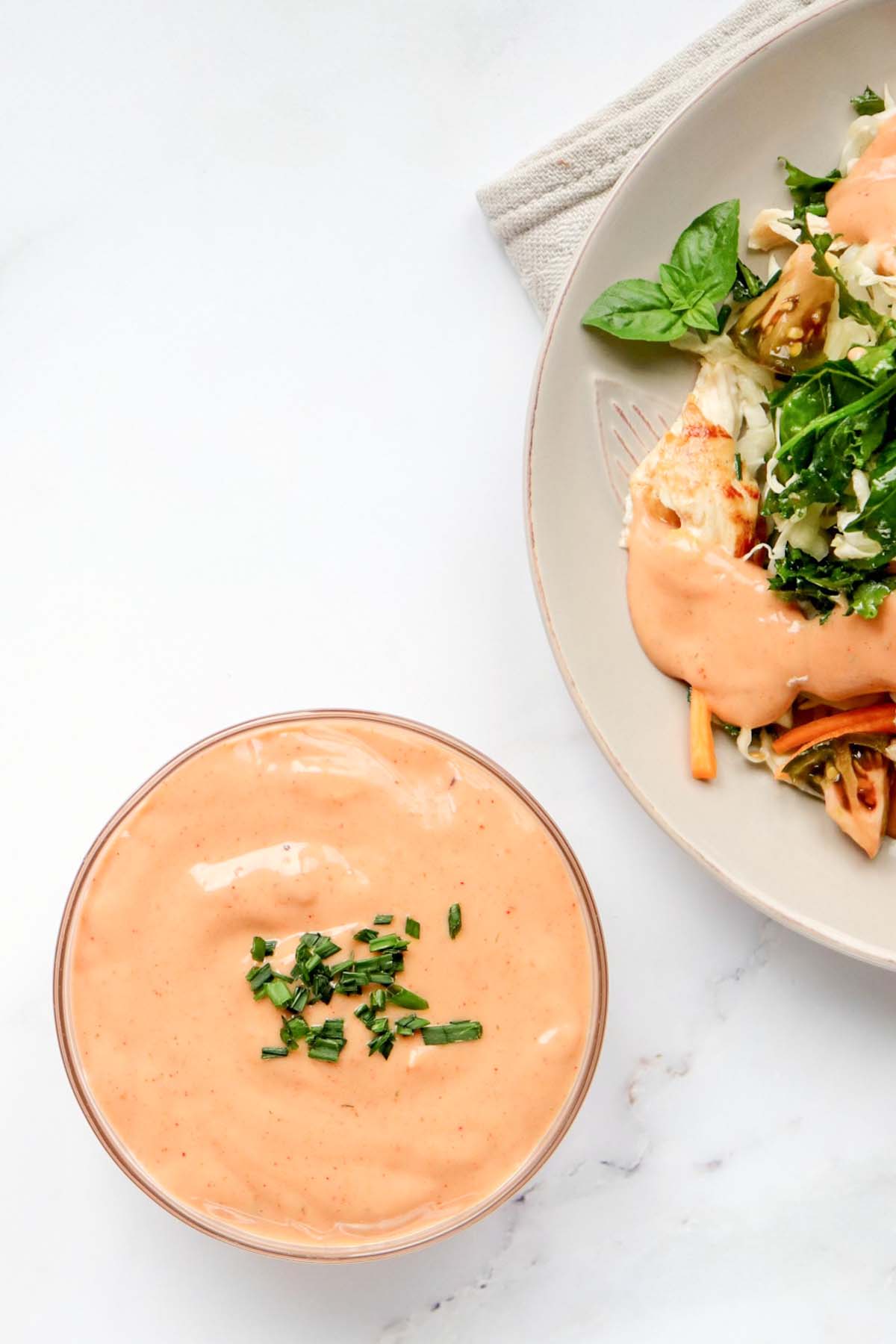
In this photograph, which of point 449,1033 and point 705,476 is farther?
point 705,476

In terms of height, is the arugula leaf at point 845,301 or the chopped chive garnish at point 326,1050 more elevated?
the arugula leaf at point 845,301

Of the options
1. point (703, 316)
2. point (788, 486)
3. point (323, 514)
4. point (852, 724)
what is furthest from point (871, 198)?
point (323, 514)

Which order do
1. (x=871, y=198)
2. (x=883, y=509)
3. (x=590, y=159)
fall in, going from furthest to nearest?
(x=590, y=159), (x=871, y=198), (x=883, y=509)

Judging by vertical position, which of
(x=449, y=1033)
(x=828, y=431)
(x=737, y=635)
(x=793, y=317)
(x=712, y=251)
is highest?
(x=712, y=251)

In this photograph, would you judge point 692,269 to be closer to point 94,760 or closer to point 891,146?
point 891,146

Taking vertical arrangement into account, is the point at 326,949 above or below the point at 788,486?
below

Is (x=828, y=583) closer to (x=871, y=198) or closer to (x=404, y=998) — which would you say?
(x=871, y=198)

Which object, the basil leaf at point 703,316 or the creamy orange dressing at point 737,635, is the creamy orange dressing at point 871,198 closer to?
the basil leaf at point 703,316

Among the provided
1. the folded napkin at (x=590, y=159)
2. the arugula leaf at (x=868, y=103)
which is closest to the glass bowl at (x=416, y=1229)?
the folded napkin at (x=590, y=159)
